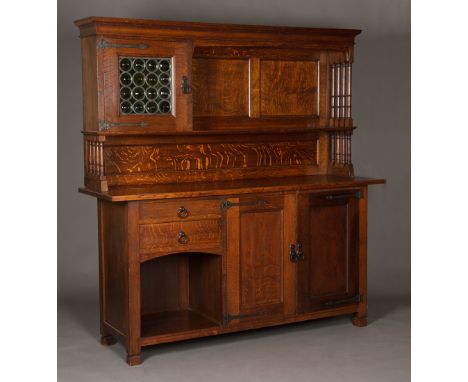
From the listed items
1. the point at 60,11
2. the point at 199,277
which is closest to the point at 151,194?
the point at 199,277

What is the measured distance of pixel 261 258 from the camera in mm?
4789

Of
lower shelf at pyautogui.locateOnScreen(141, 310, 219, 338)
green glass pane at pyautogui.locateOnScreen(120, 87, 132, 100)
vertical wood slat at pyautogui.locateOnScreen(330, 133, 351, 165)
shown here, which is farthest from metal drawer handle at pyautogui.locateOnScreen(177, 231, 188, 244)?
vertical wood slat at pyautogui.locateOnScreen(330, 133, 351, 165)

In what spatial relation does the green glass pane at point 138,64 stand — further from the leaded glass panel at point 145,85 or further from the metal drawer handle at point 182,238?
the metal drawer handle at point 182,238

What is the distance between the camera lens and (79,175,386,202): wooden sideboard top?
4340 millimetres

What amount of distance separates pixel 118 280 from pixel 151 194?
635mm

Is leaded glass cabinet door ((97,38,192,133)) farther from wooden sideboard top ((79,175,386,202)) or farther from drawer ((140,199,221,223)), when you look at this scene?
drawer ((140,199,221,223))

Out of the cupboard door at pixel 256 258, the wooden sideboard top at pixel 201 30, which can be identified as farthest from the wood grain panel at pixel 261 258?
the wooden sideboard top at pixel 201 30

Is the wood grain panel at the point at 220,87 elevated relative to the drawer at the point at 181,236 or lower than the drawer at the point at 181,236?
elevated

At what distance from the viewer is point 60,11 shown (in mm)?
5781

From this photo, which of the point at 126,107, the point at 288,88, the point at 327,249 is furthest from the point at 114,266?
the point at 288,88

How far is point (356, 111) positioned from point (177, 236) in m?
2.75

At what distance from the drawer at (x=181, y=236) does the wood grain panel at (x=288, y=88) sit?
1.21 m

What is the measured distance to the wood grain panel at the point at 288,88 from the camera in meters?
5.39
